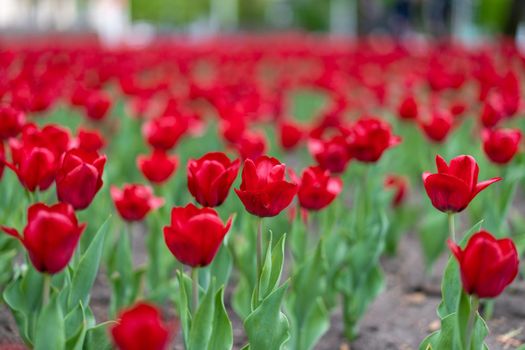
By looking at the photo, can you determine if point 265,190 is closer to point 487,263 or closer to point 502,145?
point 487,263

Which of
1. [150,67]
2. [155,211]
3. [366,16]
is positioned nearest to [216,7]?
[366,16]

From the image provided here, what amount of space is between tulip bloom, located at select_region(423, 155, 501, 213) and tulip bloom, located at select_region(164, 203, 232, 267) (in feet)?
1.52

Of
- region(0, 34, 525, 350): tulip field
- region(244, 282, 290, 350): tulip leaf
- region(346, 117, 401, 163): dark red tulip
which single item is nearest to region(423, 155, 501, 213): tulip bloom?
region(0, 34, 525, 350): tulip field

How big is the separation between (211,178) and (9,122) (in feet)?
3.07

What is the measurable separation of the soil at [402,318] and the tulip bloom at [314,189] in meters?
0.57

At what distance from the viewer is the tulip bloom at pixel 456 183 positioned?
59.7 inches

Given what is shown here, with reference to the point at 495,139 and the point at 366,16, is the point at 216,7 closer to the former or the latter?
the point at 366,16

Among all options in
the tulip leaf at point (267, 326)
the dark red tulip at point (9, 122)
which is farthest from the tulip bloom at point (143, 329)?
the dark red tulip at point (9, 122)

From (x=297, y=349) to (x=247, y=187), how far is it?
702mm

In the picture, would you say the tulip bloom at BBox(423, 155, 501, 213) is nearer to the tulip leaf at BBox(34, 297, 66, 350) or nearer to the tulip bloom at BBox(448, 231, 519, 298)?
the tulip bloom at BBox(448, 231, 519, 298)

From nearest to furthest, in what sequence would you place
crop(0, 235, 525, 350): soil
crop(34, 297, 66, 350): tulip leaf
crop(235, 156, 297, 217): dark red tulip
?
crop(34, 297, 66, 350): tulip leaf, crop(235, 156, 297, 217): dark red tulip, crop(0, 235, 525, 350): soil

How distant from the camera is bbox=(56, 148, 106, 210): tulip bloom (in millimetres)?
1543

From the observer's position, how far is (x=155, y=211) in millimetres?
2295

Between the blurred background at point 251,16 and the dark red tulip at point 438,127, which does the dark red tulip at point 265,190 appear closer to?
the dark red tulip at point 438,127
